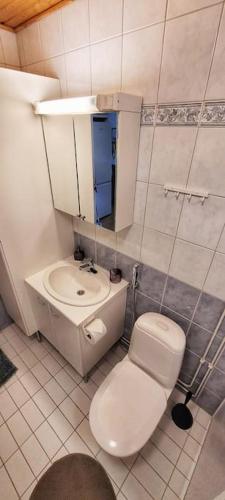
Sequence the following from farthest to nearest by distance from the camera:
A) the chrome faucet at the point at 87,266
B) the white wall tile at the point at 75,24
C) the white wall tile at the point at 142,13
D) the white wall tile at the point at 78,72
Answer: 1. the chrome faucet at the point at 87,266
2. the white wall tile at the point at 78,72
3. the white wall tile at the point at 75,24
4. the white wall tile at the point at 142,13

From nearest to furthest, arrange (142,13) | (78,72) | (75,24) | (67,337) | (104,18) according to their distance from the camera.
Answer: (142,13)
(104,18)
(75,24)
(78,72)
(67,337)

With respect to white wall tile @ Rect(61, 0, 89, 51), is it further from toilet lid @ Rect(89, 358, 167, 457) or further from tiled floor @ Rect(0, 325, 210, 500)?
tiled floor @ Rect(0, 325, 210, 500)

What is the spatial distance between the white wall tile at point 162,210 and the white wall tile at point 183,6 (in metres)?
0.66

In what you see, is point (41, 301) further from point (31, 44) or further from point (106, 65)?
point (31, 44)

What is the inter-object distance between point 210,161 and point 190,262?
521 mm

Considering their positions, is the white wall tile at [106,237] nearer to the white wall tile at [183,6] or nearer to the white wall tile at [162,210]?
the white wall tile at [162,210]

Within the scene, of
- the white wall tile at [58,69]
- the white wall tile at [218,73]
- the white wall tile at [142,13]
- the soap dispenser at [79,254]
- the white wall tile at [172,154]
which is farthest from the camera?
the soap dispenser at [79,254]

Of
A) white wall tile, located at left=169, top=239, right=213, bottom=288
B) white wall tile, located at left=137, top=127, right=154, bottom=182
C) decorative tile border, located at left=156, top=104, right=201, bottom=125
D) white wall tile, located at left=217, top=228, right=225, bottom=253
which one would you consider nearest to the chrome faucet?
white wall tile, located at left=169, top=239, right=213, bottom=288

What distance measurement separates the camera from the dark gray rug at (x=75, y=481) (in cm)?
121

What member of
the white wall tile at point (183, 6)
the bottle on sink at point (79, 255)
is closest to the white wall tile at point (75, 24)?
the white wall tile at point (183, 6)

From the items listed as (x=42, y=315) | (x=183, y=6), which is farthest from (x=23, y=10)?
(x=42, y=315)

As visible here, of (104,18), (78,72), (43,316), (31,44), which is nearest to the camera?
(104,18)

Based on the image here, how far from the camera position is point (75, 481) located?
49.6 inches

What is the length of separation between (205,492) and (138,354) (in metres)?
0.70
